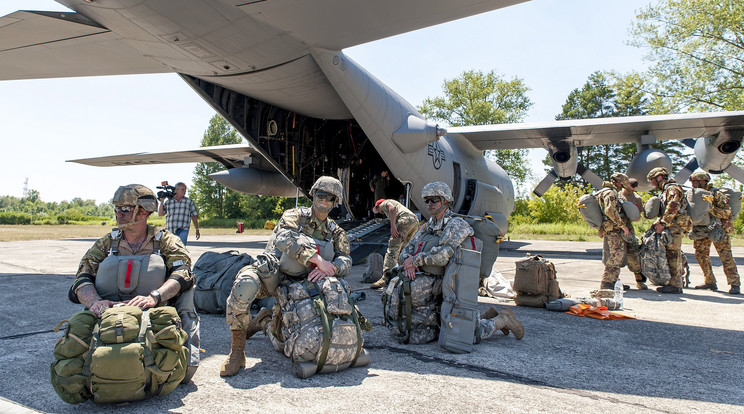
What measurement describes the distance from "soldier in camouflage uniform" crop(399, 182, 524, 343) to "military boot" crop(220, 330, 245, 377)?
1594 mm

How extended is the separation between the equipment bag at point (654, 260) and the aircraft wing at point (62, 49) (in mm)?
8344

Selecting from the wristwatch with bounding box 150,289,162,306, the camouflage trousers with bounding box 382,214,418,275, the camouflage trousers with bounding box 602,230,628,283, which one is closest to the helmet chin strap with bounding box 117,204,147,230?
the wristwatch with bounding box 150,289,162,306

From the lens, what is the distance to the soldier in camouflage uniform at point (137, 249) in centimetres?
300

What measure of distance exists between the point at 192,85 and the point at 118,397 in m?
6.71

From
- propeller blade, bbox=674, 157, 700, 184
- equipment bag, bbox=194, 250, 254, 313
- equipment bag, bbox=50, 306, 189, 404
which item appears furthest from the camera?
propeller blade, bbox=674, 157, 700, 184

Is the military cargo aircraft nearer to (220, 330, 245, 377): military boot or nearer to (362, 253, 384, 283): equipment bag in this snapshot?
(362, 253, 384, 283): equipment bag

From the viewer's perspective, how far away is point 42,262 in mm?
9648

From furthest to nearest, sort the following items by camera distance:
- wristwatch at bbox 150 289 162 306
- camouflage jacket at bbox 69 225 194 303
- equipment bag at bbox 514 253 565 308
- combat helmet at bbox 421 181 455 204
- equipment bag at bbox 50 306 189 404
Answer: equipment bag at bbox 514 253 565 308 → combat helmet at bbox 421 181 455 204 → camouflage jacket at bbox 69 225 194 303 → wristwatch at bbox 150 289 162 306 → equipment bag at bbox 50 306 189 404

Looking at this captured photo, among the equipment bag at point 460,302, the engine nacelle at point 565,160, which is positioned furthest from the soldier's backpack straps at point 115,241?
the engine nacelle at point 565,160

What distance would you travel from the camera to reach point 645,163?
1006 centimetres

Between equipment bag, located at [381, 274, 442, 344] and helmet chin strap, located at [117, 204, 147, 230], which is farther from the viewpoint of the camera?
equipment bag, located at [381, 274, 442, 344]

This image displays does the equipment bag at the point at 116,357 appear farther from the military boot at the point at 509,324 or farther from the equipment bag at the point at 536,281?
the equipment bag at the point at 536,281

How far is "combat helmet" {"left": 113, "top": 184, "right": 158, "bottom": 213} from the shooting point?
3156mm

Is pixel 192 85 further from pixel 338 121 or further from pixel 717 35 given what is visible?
pixel 717 35
